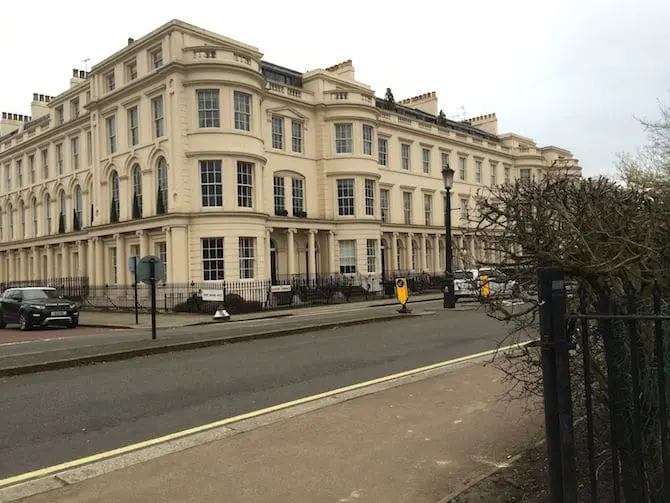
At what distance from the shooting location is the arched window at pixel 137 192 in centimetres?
3198

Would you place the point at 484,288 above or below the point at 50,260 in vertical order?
below

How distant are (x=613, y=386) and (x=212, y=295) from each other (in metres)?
22.9

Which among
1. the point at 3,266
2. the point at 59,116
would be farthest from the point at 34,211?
the point at 59,116

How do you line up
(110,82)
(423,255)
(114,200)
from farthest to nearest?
(423,255) < (110,82) < (114,200)

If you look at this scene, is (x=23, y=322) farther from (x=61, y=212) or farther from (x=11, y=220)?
(x=11, y=220)

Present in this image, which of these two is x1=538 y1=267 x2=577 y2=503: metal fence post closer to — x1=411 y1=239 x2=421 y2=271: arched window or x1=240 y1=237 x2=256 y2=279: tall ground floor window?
x1=240 y1=237 x2=256 y2=279: tall ground floor window

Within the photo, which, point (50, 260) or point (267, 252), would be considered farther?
point (50, 260)

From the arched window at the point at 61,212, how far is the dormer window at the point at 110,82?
10.1 m

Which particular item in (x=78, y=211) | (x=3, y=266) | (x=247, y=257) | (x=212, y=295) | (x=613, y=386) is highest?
(x=78, y=211)

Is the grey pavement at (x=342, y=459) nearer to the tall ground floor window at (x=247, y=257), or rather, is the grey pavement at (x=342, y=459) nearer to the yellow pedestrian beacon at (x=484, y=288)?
the yellow pedestrian beacon at (x=484, y=288)

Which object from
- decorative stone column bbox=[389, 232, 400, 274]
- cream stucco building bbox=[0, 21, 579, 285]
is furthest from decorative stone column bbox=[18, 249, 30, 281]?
decorative stone column bbox=[389, 232, 400, 274]

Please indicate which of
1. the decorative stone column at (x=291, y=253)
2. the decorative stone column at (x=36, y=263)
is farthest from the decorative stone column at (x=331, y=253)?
the decorative stone column at (x=36, y=263)

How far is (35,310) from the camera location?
20531 mm

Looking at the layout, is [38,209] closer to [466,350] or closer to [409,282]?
[409,282]
